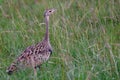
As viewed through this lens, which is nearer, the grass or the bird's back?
the grass

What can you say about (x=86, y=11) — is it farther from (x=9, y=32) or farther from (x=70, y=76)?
(x=70, y=76)

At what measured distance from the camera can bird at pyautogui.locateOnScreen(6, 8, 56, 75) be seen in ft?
18.9

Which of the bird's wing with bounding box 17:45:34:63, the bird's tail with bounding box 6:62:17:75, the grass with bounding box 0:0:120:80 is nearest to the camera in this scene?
the grass with bounding box 0:0:120:80

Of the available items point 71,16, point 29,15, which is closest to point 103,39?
point 71,16

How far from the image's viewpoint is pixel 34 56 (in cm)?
598

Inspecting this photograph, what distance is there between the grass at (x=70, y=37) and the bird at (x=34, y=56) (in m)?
0.06

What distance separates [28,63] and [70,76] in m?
0.71

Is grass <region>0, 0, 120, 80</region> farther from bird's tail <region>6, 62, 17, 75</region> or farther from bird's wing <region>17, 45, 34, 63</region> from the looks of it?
bird's wing <region>17, 45, 34, 63</region>

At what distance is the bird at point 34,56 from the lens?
5.75 metres

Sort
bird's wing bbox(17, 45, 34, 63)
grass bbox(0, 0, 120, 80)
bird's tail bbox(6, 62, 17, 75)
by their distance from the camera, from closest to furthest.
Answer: grass bbox(0, 0, 120, 80) → bird's tail bbox(6, 62, 17, 75) → bird's wing bbox(17, 45, 34, 63)

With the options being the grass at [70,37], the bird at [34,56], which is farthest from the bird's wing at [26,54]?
the grass at [70,37]

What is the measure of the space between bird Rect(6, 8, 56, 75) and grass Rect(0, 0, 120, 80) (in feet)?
0.21

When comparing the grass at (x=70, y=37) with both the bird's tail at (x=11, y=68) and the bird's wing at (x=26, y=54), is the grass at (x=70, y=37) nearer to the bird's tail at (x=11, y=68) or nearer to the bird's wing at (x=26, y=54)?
the bird's tail at (x=11, y=68)

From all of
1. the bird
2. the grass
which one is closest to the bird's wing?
the bird
